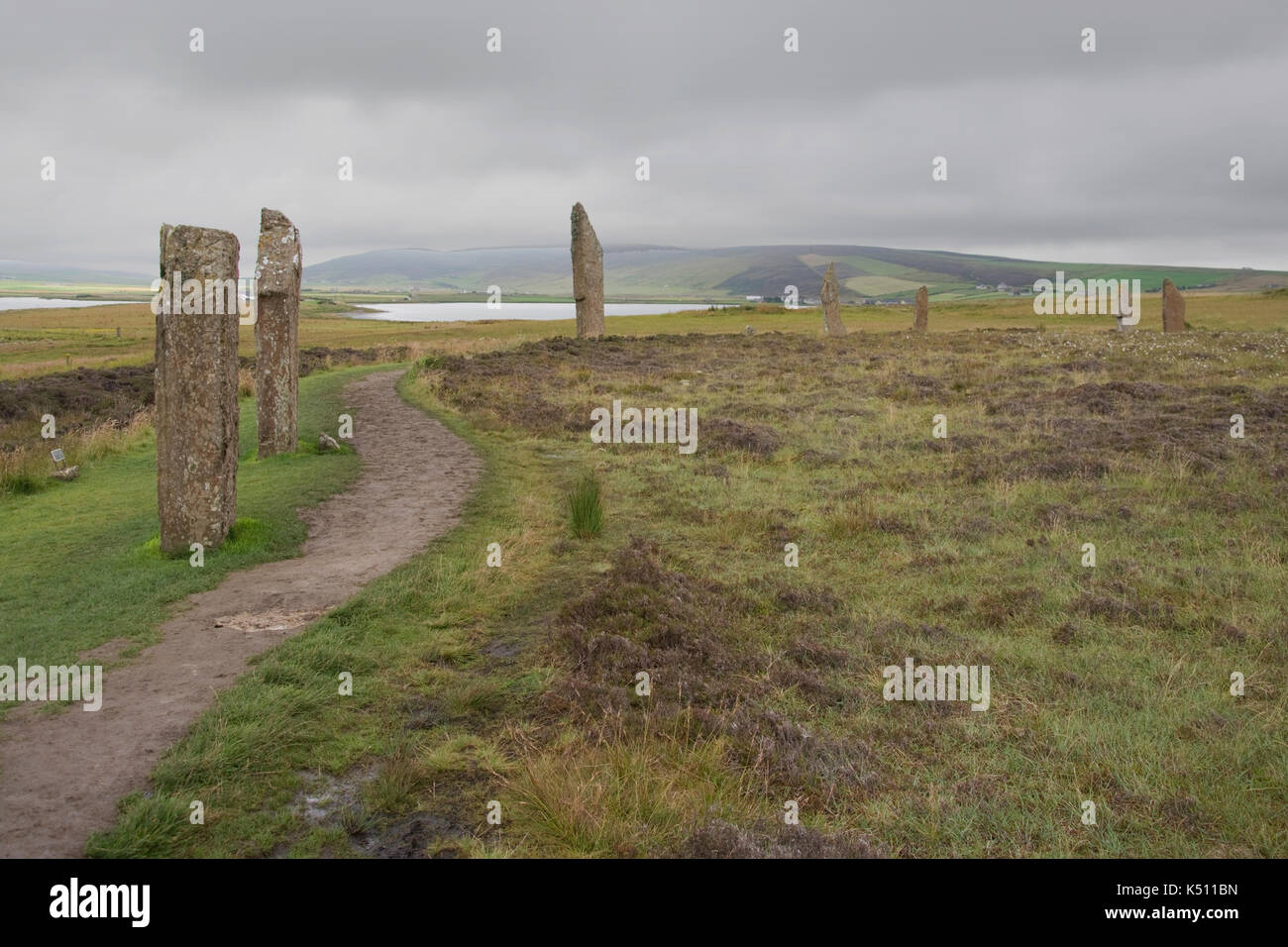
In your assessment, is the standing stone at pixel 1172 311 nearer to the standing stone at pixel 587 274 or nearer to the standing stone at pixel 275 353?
the standing stone at pixel 587 274

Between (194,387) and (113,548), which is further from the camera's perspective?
(113,548)

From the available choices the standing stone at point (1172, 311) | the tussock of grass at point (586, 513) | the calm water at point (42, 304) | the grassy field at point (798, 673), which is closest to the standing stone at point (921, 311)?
the standing stone at point (1172, 311)

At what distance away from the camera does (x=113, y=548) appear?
10.8m

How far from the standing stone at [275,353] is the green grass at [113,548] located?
535 mm

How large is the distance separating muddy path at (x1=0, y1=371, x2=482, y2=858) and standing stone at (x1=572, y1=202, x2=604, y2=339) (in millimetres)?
22123

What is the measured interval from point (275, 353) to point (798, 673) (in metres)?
13.0

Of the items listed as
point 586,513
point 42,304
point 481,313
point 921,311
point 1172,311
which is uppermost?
point 42,304

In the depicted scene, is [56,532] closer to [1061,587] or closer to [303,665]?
[303,665]

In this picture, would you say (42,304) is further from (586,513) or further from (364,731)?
(364,731)

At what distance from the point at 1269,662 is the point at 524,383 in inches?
834

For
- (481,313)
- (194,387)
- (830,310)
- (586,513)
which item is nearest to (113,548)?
(194,387)

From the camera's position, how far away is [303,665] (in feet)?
23.1
